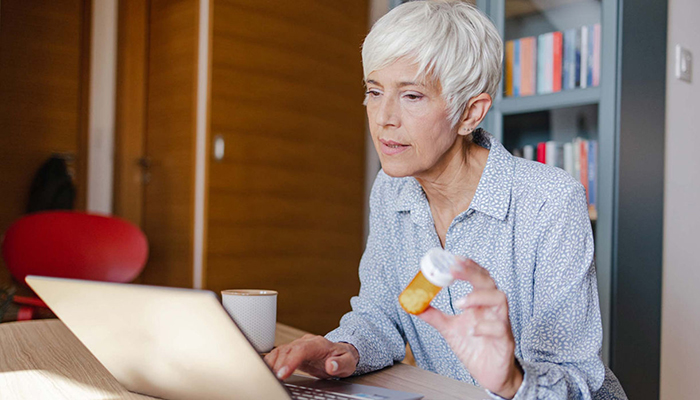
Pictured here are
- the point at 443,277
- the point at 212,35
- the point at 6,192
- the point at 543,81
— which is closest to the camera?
the point at 443,277

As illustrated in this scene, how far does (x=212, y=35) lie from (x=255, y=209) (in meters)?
0.90

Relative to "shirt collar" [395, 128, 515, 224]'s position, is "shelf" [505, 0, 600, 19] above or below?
above

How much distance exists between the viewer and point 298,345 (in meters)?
0.85

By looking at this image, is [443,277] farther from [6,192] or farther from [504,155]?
[6,192]

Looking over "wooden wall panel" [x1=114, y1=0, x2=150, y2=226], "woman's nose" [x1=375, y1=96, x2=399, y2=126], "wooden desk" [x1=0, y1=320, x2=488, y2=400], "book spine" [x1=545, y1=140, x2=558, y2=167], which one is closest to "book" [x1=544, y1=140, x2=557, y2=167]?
"book spine" [x1=545, y1=140, x2=558, y2=167]

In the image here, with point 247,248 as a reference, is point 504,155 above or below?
above

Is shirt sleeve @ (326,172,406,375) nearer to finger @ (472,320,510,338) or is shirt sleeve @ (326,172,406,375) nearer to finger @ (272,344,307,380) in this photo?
finger @ (272,344,307,380)

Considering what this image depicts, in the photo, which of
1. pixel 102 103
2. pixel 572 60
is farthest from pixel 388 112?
pixel 102 103

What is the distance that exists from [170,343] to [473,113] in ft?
2.37

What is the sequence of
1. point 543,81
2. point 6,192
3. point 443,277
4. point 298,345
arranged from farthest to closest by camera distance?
point 6,192 → point 543,81 → point 298,345 → point 443,277

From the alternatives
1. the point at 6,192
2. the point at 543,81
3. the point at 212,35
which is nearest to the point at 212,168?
the point at 212,35

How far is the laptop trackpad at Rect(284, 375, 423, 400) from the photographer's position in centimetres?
72

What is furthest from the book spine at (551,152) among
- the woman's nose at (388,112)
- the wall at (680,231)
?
the woman's nose at (388,112)

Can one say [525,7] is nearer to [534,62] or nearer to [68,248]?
[534,62]
